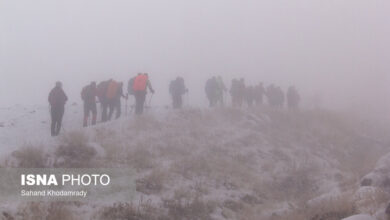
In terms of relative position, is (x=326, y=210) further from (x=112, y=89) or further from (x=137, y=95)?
(x=137, y=95)

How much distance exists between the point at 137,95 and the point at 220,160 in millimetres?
5174

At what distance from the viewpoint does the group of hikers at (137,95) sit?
1563 cm

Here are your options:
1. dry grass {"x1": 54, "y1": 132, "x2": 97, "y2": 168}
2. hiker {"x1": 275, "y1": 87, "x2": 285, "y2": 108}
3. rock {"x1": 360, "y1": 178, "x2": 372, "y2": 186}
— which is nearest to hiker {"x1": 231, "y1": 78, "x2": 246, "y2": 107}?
hiker {"x1": 275, "y1": 87, "x2": 285, "y2": 108}

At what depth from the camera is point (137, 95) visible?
18.9 metres

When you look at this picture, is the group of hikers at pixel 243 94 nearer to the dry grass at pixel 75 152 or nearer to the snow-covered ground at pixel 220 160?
the snow-covered ground at pixel 220 160

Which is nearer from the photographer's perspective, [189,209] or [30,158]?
[189,209]

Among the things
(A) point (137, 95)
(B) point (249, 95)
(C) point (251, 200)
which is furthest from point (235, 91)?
(C) point (251, 200)

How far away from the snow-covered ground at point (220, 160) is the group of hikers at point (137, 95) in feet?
3.15

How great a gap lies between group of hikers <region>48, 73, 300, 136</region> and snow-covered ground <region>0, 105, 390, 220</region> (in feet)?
3.15

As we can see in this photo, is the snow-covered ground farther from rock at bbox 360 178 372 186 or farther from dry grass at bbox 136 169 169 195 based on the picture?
rock at bbox 360 178 372 186

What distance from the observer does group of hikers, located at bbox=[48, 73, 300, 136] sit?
1563 centimetres

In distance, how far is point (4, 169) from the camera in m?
10.9

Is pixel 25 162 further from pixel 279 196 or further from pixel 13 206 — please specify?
pixel 279 196

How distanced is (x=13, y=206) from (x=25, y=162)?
8.60ft
